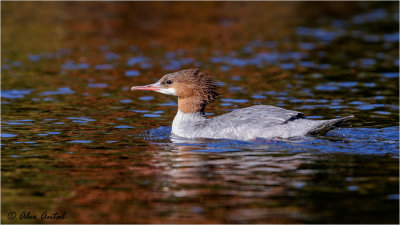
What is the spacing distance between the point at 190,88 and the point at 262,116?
156 cm

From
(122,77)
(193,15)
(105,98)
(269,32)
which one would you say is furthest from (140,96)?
(193,15)

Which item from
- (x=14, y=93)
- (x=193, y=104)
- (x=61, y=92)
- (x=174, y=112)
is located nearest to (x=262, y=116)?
(x=193, y=104)

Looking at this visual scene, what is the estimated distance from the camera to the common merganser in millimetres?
10430

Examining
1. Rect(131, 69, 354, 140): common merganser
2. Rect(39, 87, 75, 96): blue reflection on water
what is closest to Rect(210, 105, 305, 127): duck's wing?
Rect(131, 69, 354, 140): common merganser

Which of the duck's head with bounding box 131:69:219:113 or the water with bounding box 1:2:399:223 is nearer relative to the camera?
the water with bounding box 1:2:399:223

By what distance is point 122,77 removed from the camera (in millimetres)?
17844

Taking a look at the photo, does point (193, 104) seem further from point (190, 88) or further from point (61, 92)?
point (61, 92)

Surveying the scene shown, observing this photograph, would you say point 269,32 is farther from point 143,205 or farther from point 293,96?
point 143,205

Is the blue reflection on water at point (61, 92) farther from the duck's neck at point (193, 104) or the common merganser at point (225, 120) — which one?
the duck's neck at point (193, 104)

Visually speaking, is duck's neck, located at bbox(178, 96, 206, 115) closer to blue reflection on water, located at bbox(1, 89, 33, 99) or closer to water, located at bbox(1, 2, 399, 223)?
water, located at bbox(1, 2, 399, 223)

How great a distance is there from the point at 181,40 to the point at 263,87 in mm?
8037

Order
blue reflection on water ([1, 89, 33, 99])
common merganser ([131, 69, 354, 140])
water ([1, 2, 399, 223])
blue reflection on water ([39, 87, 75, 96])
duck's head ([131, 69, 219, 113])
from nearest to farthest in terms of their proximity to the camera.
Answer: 1. water ([1, 2, 399, 223])
2. common merganser ([131, 69, 354, 140])
3. duck's head ([131, 69, 219, 113])
4. blue reflection on water ([1, 89, 33, 99])
5. blue reflection on water ([39, 87, 75, 96])

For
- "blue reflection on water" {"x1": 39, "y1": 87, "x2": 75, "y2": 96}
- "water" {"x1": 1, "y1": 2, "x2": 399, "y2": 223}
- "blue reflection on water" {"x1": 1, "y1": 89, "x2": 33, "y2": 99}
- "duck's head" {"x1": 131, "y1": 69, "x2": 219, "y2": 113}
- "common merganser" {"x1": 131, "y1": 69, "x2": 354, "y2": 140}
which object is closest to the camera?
"water" {"x1": 1, "y1": 2, "x2": 399, "y2": 223}

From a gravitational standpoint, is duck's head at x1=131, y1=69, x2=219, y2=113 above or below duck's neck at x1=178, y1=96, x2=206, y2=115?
above
